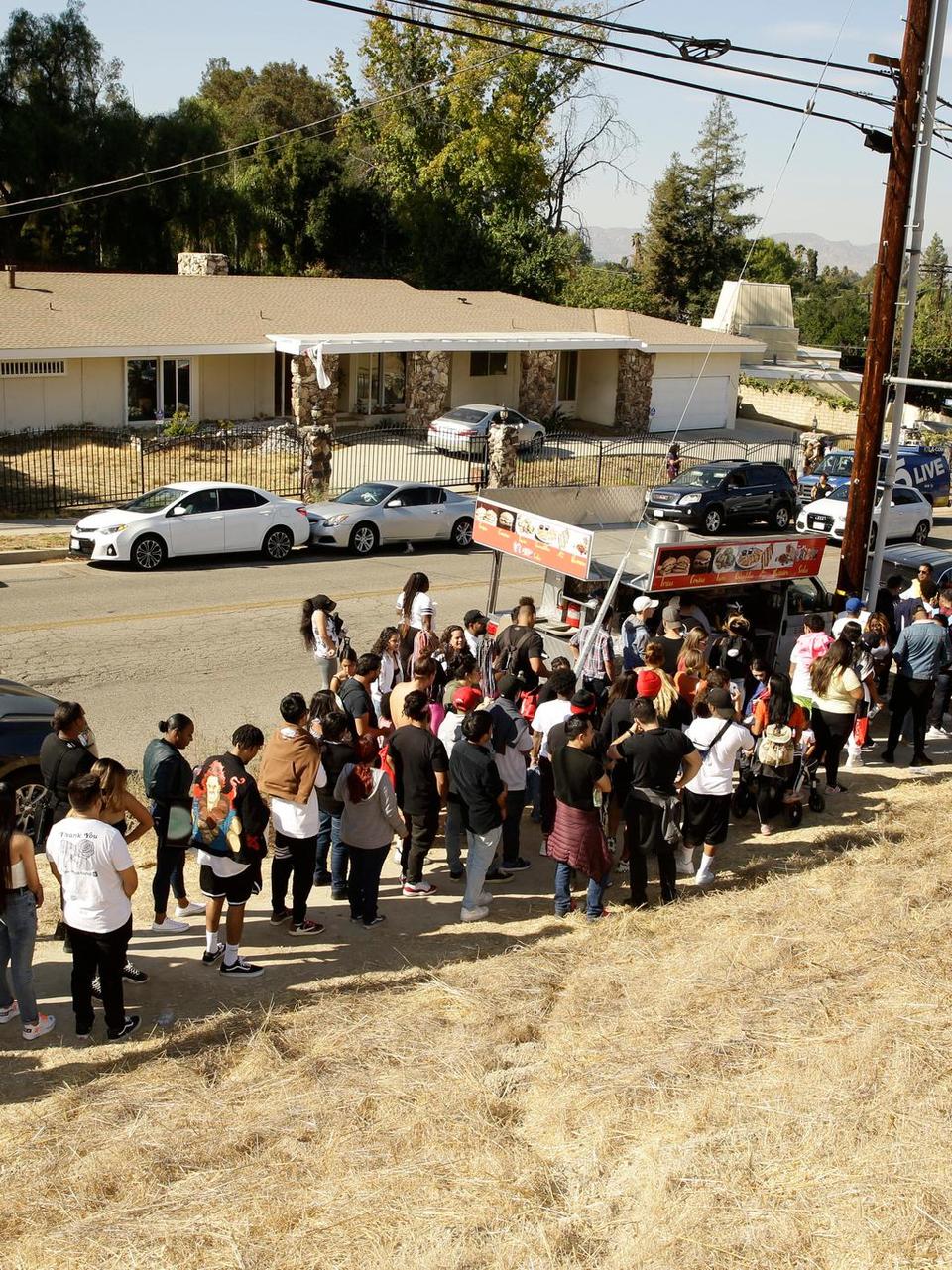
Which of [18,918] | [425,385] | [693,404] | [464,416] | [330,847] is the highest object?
[425,385]

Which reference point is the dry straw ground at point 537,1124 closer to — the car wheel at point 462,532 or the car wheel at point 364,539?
the car wheel at point 364,539

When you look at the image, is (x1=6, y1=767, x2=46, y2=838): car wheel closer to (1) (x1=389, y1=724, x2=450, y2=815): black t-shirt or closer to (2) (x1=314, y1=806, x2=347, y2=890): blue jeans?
(2) (x1=314, y1=806, x2=347, y2=890): blue jeans

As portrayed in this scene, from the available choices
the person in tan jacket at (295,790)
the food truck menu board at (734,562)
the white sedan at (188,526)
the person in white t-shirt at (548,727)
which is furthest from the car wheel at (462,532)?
the person in tan jacket at (295,790)

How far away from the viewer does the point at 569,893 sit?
9.15m

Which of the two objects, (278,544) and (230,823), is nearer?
(230,823)

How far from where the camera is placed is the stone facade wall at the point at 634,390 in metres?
42.5

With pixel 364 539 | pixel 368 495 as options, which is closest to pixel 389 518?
pixel 364 539

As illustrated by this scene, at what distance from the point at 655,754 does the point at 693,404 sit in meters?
36.7

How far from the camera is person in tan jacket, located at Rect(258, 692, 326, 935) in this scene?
8.13 metres

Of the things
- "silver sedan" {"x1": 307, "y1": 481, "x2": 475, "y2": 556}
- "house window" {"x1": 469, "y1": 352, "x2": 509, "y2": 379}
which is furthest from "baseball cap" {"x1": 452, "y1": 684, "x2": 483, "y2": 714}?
"house window" {"x1": 469, "y1": 352, "x2": 509, "y2": 379}

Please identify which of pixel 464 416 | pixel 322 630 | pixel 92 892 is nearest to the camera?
pixel 92 892

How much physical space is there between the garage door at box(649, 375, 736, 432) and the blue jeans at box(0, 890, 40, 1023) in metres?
37.6

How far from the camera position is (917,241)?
14781 mm

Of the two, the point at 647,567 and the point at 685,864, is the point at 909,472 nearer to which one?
the point at 647,567
